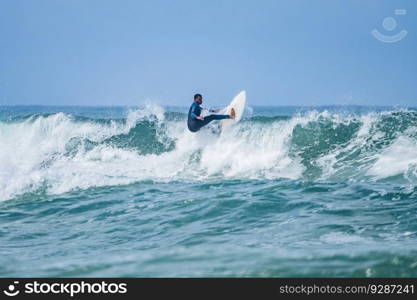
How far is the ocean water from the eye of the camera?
203 inches

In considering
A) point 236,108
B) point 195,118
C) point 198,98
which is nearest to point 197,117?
point 195,118

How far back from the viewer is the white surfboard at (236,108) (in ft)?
44.3

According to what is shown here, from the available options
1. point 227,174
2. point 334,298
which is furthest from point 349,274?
point 227,174

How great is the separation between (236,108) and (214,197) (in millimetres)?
4825

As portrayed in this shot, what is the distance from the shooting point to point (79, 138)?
60.1 ft

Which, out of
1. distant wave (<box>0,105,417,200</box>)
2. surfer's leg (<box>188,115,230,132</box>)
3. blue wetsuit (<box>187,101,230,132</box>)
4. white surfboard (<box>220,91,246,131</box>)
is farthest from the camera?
white surfboard (<box>220,91,246,131</box>)

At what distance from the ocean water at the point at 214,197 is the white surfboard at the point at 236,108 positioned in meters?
0.71

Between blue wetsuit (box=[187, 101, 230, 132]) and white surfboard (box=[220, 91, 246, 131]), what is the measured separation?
1.87 feet

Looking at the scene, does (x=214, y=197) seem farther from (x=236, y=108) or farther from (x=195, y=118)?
(x=236, y=108)

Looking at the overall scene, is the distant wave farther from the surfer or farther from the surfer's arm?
the surfer's arm

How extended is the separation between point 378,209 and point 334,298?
4104 mm

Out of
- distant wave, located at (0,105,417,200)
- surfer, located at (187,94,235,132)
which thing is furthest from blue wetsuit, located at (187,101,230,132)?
distant wave, located at (0,105,417,200)

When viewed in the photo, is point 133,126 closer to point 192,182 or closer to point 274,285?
point 192,182

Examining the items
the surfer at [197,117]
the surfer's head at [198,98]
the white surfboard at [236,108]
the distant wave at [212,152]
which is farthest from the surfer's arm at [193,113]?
the distant wave at [212,152]
